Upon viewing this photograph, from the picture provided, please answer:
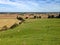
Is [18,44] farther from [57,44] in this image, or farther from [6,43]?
[57,44]

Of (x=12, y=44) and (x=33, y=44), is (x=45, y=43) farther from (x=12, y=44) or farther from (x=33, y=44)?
(x=12, y=44)

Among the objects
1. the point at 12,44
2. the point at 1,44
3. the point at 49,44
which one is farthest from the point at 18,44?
the point at 49,44

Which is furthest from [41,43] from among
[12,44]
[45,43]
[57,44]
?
[12,44]

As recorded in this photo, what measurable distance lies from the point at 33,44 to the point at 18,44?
137 cm

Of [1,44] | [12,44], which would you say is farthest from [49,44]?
[1,44]

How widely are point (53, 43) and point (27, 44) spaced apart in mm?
2441

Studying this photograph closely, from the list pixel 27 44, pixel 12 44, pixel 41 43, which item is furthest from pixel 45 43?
pixel 12 44

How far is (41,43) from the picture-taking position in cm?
1817

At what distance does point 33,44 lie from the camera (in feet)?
58.9

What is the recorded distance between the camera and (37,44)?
17875 mm

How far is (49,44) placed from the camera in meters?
17.8

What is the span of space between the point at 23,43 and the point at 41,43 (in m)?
1.72

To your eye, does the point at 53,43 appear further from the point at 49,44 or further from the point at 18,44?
the point at 18,44

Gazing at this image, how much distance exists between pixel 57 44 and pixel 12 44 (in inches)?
161
